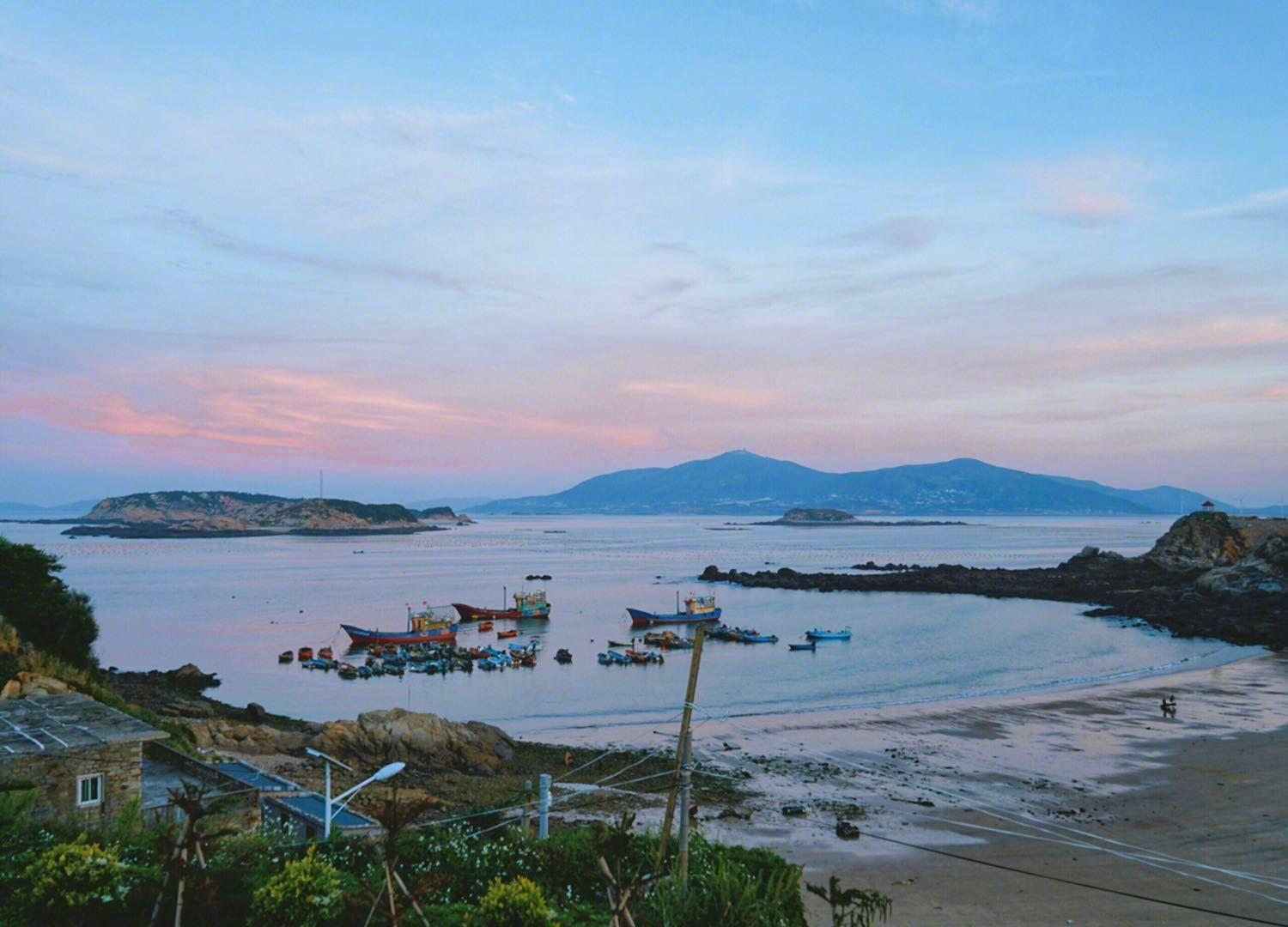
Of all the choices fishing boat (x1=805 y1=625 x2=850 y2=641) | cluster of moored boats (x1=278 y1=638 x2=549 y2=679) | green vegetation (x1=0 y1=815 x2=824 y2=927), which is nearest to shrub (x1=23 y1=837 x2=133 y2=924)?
green vegetation (x1=0 y1=815 x2=824 y2=927)

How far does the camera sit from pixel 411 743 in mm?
19719

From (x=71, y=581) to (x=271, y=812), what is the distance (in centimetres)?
7660

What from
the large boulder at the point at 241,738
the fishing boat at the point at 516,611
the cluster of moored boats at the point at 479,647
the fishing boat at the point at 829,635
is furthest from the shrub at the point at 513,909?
the fishing boat at the point at 516,611

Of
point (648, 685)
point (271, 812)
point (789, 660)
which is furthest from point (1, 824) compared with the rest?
point (789, 660)

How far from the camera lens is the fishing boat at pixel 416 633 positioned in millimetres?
44688

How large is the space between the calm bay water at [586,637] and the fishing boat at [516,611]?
1460mm

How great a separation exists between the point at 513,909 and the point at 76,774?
6.12m

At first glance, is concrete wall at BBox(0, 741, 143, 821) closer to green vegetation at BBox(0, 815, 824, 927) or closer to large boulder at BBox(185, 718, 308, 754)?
green vegetation at BBox(0, 815, 824, 927)

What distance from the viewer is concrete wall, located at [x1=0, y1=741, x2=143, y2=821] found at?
8664 millimetres

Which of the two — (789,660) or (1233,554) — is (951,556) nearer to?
(1233,554)

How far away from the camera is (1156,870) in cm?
1298

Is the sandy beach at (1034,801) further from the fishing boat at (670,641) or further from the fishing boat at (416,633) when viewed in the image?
the fishing boat at (416,633)

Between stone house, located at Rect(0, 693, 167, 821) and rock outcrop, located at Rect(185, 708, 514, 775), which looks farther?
rock outcrop, located at Rect(185, 708, 514, 775)

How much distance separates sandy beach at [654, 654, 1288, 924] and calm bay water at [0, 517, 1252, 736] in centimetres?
514
